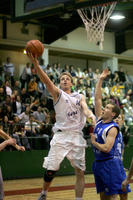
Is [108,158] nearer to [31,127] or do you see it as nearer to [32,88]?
[31,127]

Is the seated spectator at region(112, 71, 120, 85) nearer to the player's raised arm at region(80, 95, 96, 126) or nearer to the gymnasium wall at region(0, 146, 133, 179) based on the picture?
the gymnasium wall at region(0, 146, 133, 179)

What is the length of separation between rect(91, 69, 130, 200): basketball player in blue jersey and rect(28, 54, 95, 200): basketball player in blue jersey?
3.34 ft

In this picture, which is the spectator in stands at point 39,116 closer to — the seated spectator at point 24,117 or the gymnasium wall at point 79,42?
the seated spectator at point 24,117

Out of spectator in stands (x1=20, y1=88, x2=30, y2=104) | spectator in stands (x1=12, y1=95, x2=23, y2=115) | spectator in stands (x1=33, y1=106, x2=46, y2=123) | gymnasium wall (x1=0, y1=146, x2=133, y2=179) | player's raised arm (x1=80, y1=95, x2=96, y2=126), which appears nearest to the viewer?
player's raised arm (x1=80, y1=95, x2=96, y2=126)

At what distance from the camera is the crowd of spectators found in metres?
12.5

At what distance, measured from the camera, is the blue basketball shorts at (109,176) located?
15.9 feet

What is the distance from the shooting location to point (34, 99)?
1636cm

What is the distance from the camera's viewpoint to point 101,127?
5.14 m

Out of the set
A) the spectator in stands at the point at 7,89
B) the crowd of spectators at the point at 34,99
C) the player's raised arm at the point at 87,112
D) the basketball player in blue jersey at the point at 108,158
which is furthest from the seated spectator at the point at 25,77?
the basketball player in blue jersey at the point at 108,158

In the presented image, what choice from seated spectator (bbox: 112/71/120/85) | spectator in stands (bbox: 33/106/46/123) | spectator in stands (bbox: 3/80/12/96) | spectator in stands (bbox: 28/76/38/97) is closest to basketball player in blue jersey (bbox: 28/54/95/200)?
spectator in stands (bbox: 33/106/46/123)

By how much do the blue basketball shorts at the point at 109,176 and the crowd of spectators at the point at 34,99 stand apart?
692cm

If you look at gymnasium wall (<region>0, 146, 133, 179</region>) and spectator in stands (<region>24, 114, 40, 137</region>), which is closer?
gymnasium wall (<region>0, 146, 133, 179</region>)

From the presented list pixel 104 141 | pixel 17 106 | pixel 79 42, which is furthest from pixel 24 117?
pixel 79 42

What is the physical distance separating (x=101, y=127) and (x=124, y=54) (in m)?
21.6
